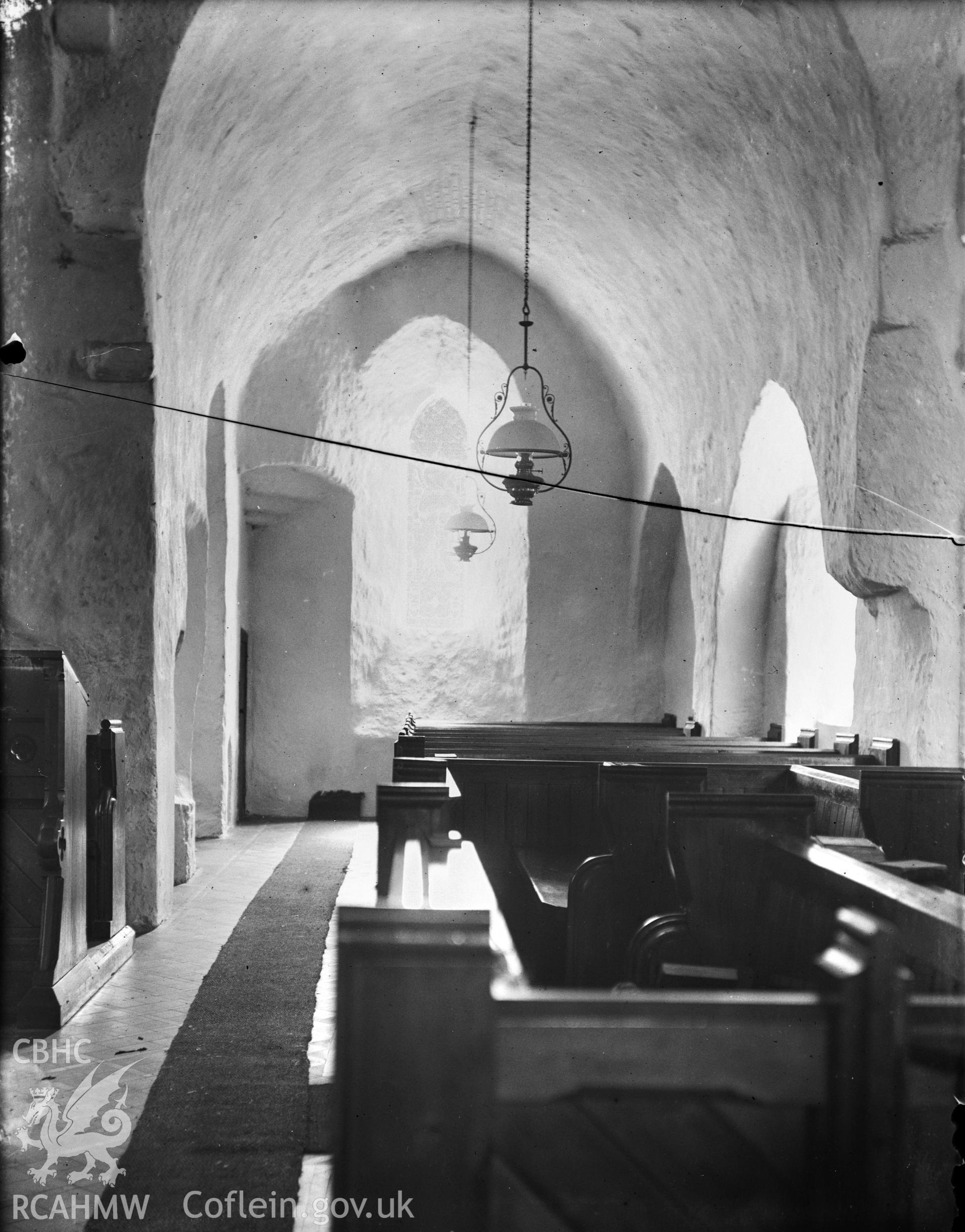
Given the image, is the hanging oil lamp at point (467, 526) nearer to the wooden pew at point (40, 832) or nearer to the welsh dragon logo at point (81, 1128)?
the wooden pew at point (40, 832)

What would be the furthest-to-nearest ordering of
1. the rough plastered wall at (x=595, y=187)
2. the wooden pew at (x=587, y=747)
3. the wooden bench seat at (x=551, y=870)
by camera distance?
the rough plastered wall at (x=595, y=187) < the wooden pew at (x=587, y=747) < the wooden bench seat at (x=551, y=870)

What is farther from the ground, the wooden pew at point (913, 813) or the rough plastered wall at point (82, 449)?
the rough plastered wall at point (82, 449)

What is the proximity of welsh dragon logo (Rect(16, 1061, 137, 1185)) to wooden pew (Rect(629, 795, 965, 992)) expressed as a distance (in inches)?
58.1

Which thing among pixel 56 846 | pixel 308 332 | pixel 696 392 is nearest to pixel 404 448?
pixel 308 332

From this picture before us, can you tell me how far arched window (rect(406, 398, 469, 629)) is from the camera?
12680mm

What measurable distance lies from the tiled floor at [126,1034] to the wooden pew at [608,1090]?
162cm

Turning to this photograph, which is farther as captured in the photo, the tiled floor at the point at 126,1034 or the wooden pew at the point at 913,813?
the wooden pew at the point at 913,813

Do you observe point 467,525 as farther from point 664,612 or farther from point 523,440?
point 523,440

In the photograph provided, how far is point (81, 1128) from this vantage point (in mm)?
3377

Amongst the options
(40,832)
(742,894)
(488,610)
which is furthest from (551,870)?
(488,610)

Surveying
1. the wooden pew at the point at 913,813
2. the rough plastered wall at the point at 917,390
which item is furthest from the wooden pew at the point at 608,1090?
the rough plastered wall at the point at 917,390

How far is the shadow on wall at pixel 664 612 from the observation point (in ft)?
36.4

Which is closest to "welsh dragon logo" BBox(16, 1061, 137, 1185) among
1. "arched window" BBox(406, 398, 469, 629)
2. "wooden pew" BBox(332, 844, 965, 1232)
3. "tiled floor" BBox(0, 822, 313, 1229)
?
"tiled floor" BBox(0, 822, 313, 1229)

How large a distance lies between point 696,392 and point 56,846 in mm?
6560
